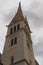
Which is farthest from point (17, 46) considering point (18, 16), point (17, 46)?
point (18, 16)

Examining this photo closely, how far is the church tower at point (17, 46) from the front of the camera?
4069cm

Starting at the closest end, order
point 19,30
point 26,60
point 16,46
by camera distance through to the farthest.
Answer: point 26,60 < point 16,46 < point 19,30

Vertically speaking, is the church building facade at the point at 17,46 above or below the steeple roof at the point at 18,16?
below

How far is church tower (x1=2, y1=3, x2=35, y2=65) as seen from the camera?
133 feet

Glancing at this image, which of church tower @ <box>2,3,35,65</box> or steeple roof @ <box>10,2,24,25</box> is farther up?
steeple roof @ <box>10,2,24,25</box>

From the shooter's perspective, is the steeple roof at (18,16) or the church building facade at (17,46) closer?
the church building facade at (17,46)

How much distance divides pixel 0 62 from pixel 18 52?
3917 millimetres

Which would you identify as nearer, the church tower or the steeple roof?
the church tower

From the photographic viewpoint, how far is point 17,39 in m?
44.7

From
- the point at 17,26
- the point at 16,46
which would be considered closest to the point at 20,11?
the point at 17,26

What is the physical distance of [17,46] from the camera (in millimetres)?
43156

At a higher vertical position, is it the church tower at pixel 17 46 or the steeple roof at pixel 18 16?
the steeple roof at pixel 18 16

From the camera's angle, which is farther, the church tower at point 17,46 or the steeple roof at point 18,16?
the steeple roof at point 18,16

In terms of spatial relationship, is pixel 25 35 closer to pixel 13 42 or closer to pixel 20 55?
pixel 13 42
